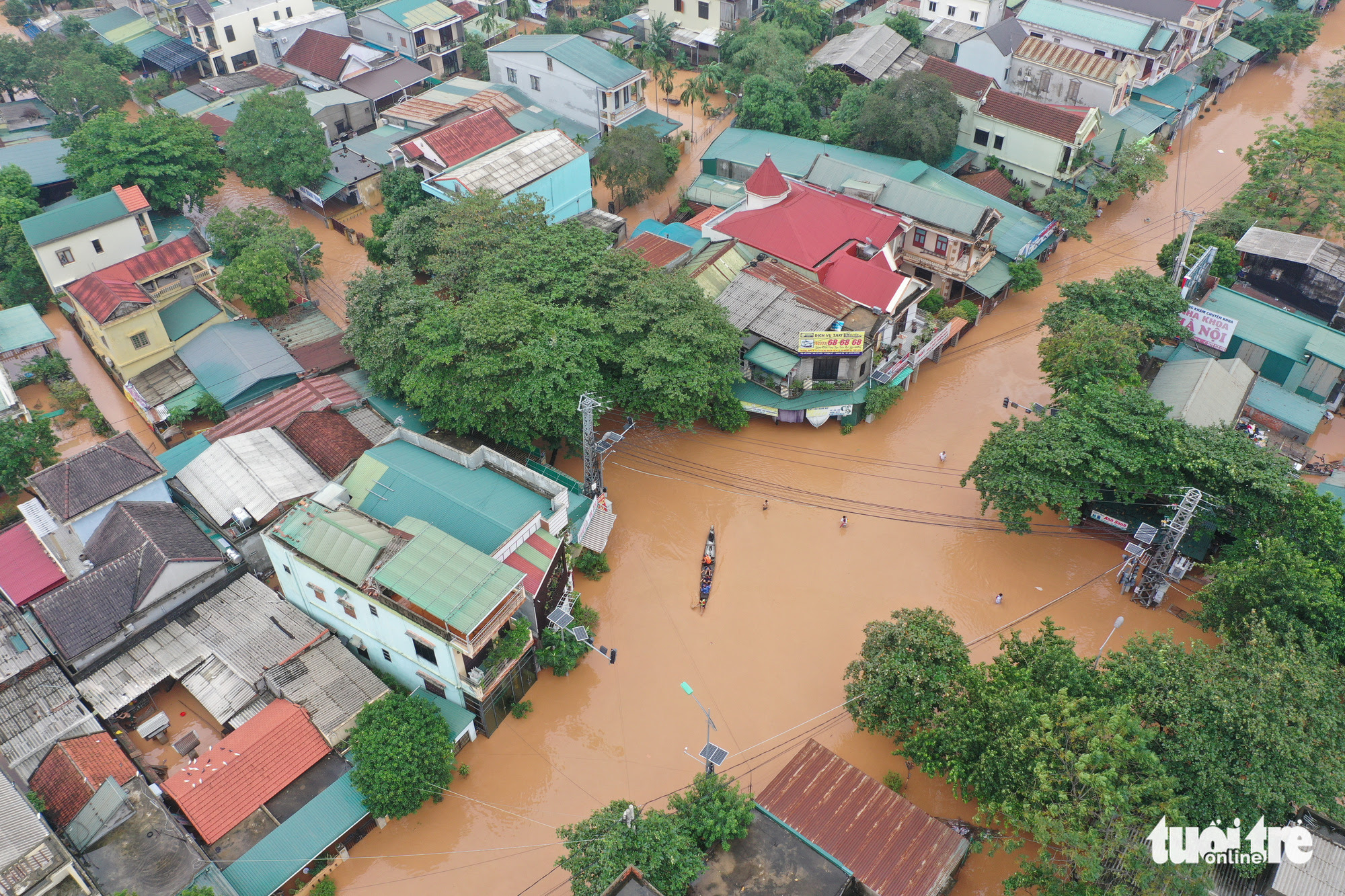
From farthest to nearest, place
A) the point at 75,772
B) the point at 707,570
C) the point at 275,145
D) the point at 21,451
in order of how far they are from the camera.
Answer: the point at 275,145, the point at 21,451, the point at 707,570, the point at 75,772

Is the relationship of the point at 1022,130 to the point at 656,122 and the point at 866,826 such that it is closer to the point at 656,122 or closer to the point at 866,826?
the point at 656,122

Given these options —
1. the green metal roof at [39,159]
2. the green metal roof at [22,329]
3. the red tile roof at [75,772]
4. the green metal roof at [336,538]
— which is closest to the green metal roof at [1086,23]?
the green metal roof at [336,538]

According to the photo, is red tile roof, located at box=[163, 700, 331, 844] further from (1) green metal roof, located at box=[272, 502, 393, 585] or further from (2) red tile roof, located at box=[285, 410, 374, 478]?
(2) red tile roof, located at box=[285, 410, 374, 478]

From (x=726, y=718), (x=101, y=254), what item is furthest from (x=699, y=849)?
(x=101, y=254)

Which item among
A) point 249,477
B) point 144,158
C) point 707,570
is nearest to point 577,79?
point 144,158

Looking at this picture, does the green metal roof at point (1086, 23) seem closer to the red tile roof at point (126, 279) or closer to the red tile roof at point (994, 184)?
the red tile roof at point (994, 184)

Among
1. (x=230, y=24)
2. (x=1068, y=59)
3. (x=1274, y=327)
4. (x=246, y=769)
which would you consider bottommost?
(x=246, y=769)

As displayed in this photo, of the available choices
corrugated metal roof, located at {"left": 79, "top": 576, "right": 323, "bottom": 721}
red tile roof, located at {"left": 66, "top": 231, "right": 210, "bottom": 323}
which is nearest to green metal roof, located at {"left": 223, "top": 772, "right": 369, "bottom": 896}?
corrugated metal roof, located at {"left": 79, "top": 576, "right": 323, "bottom": 721}
